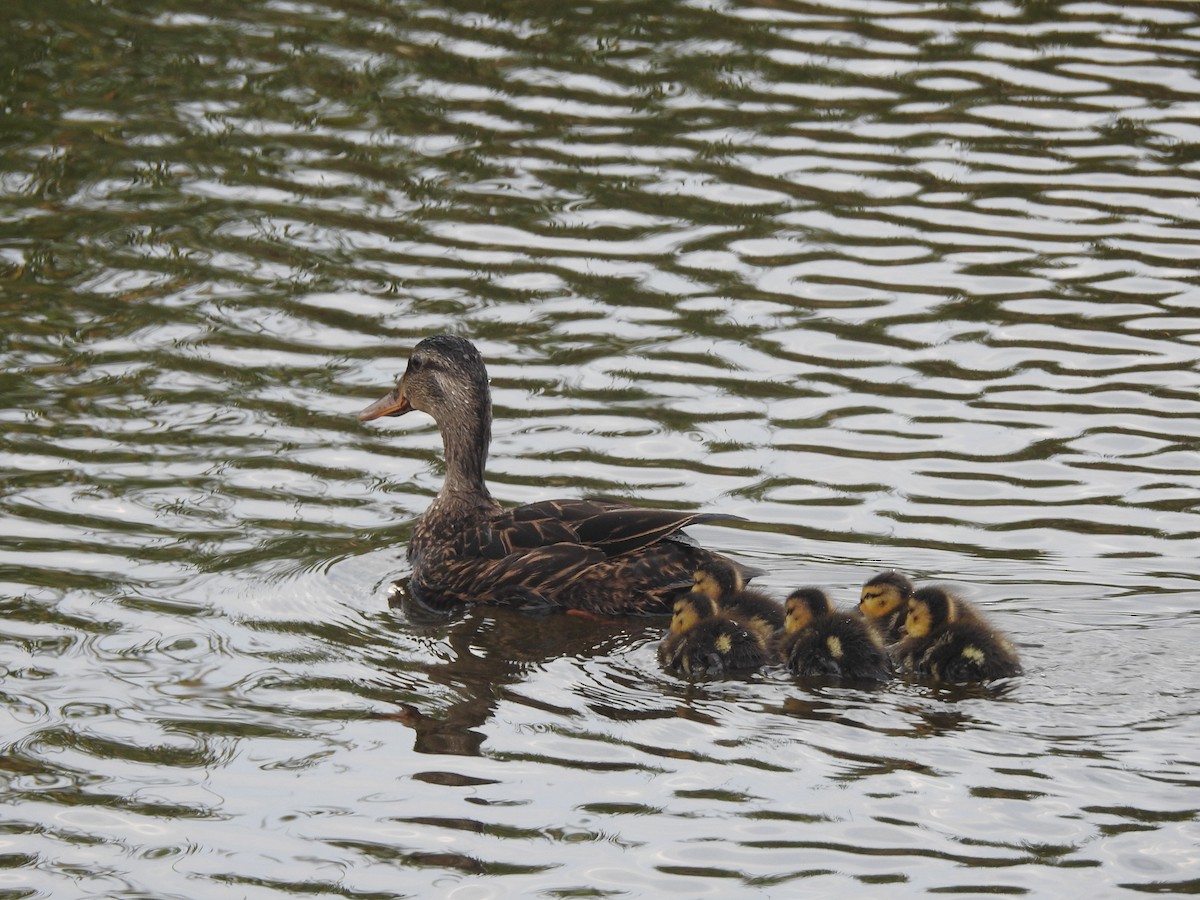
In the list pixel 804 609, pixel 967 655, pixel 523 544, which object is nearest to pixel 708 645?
pixel 804 609

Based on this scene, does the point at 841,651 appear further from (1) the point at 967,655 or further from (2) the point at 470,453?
(2) the point at 470,453

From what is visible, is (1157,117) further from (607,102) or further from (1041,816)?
(1041,816)

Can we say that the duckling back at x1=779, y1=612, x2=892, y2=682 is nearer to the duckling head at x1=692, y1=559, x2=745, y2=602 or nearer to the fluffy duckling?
the fluffy duckling

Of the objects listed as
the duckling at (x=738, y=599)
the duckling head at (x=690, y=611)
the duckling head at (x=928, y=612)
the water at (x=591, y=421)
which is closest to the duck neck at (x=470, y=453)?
the water at (x=591, y=421)

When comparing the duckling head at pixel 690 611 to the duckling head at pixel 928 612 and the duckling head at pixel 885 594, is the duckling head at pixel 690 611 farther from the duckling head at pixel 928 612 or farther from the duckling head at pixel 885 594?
the duckling head at pixel 928 612

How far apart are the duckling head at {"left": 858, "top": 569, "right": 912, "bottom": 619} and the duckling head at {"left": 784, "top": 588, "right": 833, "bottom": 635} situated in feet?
0.60

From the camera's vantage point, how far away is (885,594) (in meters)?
6.19

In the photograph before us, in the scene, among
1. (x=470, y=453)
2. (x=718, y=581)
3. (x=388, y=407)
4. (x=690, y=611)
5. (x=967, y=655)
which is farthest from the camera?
(x=388, y=407)

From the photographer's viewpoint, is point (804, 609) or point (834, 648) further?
point (804, 609)

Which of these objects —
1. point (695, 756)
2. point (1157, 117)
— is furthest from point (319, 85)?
point (695, 756)

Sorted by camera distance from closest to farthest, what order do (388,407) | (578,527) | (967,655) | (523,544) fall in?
(967,655)
(578,527)
(523,544)
(388,407)

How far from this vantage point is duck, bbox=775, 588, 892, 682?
19.2 feet

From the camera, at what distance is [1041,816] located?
496 cm

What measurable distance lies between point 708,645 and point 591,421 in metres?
2.29
